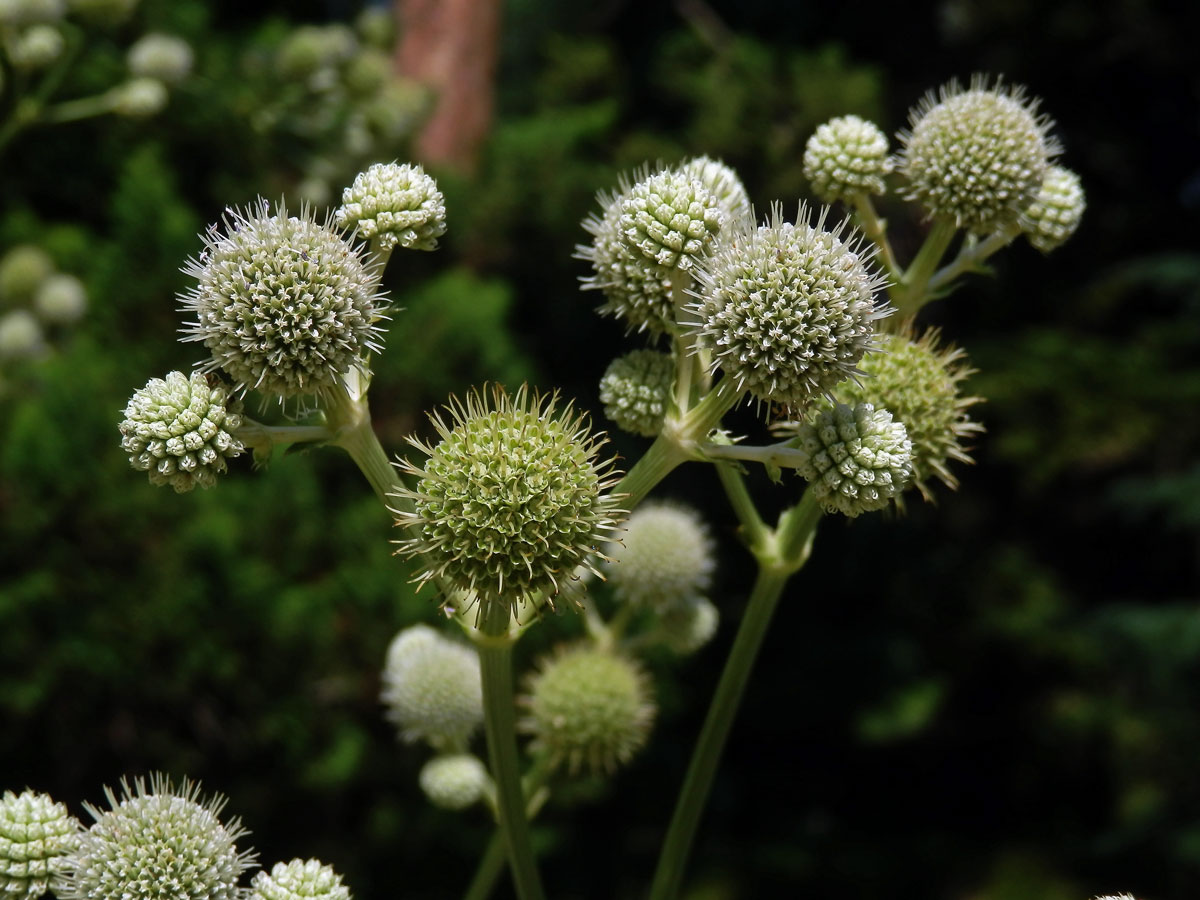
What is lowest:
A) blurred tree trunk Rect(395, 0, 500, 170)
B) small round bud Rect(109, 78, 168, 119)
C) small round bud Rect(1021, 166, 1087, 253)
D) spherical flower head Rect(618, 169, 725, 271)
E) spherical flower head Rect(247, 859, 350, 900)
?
spherical flower head Rect(247, 859, 350, 900)

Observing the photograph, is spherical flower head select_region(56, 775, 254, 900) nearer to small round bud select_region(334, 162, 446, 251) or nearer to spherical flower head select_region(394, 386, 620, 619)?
spherical flower head select_region(394, 386, 620, 619)

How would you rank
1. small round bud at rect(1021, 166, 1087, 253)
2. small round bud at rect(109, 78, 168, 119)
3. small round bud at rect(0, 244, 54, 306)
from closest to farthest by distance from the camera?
1. small round bud at rect(1021, 166, 1087, 253)
2. small round bud at rect(109, 78, 168, 119)
3. small round bud at rect(0, 244, 54, 306)

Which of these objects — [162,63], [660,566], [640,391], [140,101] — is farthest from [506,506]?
[162,63]

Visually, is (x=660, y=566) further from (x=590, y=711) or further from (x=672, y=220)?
(x=672, y=220)

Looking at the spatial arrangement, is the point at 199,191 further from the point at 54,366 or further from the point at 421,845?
the point at 421,845

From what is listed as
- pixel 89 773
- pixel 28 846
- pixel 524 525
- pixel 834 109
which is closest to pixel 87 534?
pixel 89 773

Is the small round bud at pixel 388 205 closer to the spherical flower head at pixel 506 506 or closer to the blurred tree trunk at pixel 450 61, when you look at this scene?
the spherical flower head at pixel 506 506

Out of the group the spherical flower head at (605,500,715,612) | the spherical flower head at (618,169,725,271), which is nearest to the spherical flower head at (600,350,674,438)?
the spherical flower head at (618,169,725,271)
